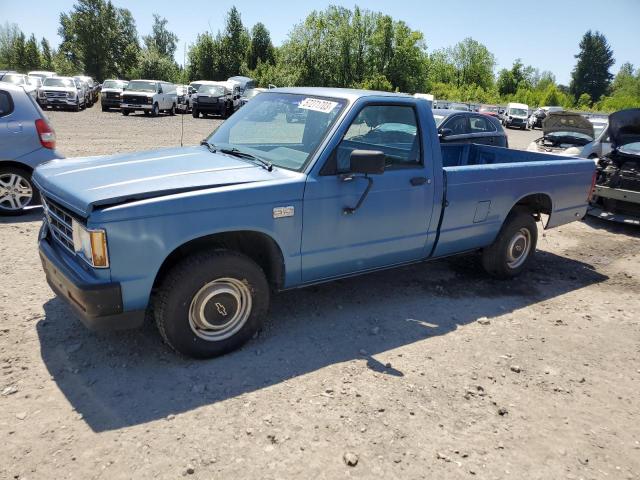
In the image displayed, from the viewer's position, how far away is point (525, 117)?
123ft

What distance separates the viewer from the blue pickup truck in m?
3.12

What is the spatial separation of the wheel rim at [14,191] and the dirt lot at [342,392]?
215 centimetres

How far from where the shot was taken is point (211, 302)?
355 cm


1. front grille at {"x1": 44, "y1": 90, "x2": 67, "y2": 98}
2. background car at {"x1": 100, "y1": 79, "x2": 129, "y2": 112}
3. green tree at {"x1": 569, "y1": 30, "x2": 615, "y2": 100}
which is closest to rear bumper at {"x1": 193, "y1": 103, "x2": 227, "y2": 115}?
background car at {"x1": 100, "y1": 79, "x2": 129, "y2": 112}

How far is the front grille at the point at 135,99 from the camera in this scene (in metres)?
26.6

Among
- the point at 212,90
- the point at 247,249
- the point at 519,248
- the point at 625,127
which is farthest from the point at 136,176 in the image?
the point at 212,90

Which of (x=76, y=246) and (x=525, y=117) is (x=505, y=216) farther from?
(x=525, y=117)

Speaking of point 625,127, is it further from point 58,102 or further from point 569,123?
point 58,102

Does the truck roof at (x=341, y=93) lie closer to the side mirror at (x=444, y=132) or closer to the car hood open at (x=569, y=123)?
the side mirror at (x=444, y=132)

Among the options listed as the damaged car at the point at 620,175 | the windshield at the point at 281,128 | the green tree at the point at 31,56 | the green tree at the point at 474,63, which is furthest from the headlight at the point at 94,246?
the green tree at the point at 474,63

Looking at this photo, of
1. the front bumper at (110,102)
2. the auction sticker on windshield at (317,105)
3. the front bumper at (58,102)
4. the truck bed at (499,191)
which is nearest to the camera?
the auction sticker on windshield at (317,105)

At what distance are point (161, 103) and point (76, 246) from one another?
27.1 meters

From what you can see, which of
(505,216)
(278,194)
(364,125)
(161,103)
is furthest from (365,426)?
(161,103)

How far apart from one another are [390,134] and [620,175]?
550 centimetres
